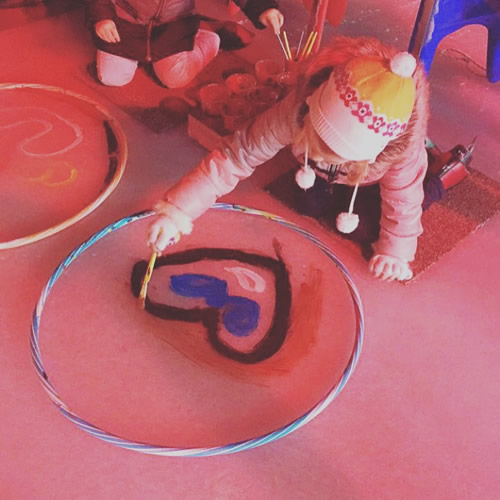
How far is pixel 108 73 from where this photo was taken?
1.99 meters

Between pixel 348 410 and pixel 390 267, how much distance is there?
39 cm

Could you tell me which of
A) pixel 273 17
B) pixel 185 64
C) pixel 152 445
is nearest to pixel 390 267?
pixel 152 445

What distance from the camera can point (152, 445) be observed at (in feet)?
3.50

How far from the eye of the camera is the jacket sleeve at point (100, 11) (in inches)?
76.4

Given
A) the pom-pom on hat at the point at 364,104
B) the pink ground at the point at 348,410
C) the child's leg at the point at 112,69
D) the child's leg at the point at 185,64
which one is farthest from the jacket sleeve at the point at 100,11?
the pom-pom on hat at the point at 364,104

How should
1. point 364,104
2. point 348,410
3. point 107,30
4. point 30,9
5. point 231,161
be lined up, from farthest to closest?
point 30,9
point 107,30
point 231,161
point 348,410
point 364,104

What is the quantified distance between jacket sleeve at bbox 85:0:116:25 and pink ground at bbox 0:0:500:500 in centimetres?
56

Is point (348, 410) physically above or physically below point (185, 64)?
below

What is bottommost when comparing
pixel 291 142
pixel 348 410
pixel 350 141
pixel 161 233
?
pixel 348 410

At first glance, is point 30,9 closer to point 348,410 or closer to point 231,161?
point 231,161

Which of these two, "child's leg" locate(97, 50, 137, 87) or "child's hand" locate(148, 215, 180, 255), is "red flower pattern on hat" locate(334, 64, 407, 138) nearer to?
"child's hand" locate(148, 215, 180, 255)

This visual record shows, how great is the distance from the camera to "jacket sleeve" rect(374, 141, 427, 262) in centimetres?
131

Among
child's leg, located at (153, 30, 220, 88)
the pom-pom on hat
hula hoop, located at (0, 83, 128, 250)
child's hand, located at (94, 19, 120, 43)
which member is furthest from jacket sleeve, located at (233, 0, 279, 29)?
the pom-pom on hat

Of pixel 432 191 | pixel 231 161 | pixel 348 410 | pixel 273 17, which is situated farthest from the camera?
pixel 273 17
